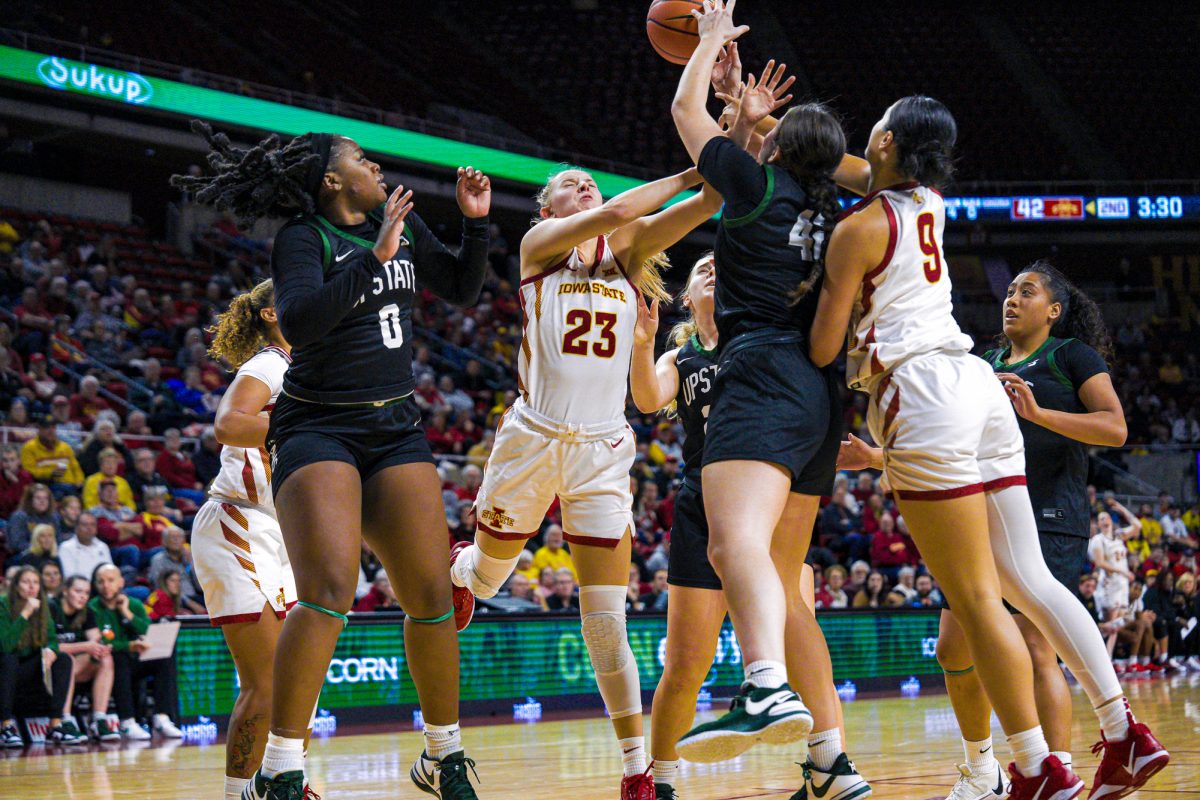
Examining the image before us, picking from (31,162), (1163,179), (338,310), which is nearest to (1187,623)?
(1163,179)

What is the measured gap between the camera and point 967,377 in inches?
156

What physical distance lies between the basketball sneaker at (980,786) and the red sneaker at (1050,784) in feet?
2.31

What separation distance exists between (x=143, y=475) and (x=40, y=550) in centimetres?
255

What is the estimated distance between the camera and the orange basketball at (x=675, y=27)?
17.2 feet

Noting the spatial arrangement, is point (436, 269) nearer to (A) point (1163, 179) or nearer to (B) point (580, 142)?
(B) point (580, 142)

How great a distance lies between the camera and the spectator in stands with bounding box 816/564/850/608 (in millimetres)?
14312

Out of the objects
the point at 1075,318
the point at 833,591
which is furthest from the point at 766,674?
the point at 833,591

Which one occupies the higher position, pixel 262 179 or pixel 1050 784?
pixel 262 179

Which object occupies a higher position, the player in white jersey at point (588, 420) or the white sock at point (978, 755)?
the player in white jersey at point (588, 420)

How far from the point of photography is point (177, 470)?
12.7 meters

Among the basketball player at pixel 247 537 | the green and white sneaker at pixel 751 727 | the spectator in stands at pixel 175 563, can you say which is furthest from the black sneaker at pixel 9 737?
the green and white sneaker at pixel 751 727

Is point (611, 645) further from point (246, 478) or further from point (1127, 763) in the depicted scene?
point (1127, 763)

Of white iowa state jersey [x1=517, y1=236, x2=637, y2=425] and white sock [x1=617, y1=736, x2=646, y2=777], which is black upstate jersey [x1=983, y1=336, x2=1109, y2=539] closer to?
white iowa state jersey [x1=517, y1=236, x2=637, y2=425]

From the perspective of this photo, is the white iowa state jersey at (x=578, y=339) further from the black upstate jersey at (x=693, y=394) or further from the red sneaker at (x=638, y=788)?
the red sneaker at (x=638, y=788)
